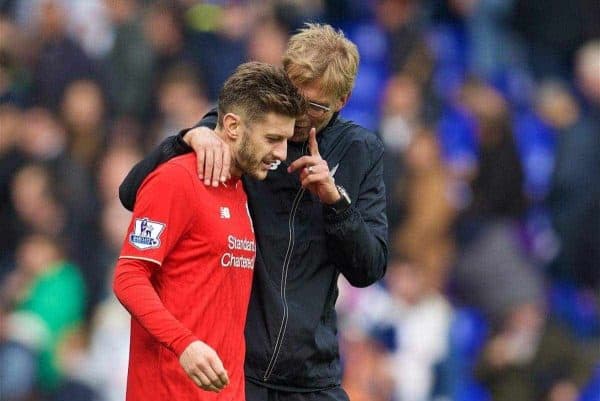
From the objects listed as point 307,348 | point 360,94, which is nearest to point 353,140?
point 307,348

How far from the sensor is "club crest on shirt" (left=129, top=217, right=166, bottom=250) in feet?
12.3

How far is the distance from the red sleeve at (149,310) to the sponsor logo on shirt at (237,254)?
0.88ft

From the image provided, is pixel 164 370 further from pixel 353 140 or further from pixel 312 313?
pixel 353 140

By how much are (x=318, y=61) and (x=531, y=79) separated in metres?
5.72

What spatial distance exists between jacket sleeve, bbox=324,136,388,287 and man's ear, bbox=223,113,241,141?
1.23ft

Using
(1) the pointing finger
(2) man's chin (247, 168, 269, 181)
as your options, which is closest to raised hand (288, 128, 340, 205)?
(1) the pointing finger

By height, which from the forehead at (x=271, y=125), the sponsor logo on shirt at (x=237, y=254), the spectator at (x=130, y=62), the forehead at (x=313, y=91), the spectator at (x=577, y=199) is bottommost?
the sponsor logo on shirt at (x=237, y=254)

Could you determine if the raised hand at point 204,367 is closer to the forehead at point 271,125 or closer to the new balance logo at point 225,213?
the new balance logo at point 225,213

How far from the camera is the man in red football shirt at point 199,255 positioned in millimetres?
3705

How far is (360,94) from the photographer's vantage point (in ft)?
29.5

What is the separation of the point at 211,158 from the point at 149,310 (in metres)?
0.49

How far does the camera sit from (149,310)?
3.65m

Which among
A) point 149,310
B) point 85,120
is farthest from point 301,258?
point 85,120

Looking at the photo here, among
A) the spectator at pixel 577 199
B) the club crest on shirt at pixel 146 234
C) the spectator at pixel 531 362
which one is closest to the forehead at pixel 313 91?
the club crest on shirt at pixel 146 234
